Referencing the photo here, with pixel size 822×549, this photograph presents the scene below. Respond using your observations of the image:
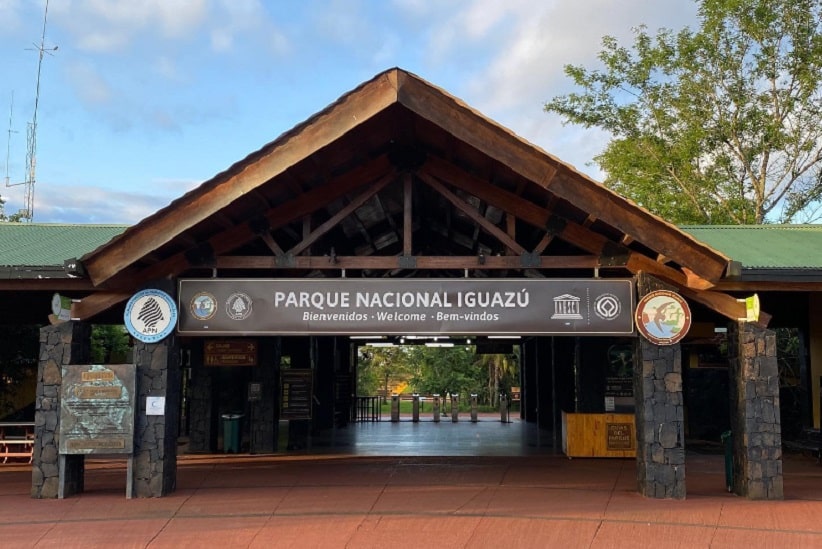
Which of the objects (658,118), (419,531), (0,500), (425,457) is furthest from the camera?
(658,118)

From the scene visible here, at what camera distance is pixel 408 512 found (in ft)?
29.4

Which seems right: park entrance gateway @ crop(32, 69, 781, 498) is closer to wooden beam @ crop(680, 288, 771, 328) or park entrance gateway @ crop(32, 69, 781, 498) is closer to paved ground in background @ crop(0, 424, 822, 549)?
wooden beam @ crop(680, 288, 771, 328)

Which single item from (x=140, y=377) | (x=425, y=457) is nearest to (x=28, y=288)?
(x=140, y=377)

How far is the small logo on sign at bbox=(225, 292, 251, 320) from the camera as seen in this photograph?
32.6ft

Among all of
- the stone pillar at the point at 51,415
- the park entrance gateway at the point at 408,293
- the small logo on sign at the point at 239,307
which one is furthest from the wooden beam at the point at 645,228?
the stone pillar at the point at 51,415

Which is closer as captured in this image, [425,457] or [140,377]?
[140,377]

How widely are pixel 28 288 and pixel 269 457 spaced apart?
591cm

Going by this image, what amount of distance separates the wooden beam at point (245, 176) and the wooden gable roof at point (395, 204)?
A: 0.5 inches

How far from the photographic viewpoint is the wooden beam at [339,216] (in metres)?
9.67

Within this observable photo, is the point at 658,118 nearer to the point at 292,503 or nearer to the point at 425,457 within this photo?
the point at 425,457

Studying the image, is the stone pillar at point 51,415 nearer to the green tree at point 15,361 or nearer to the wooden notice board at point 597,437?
the wooden notice board at point 597,437

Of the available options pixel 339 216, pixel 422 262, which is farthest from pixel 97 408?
pixel 422 262

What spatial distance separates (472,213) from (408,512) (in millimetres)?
3816

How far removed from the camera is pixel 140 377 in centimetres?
995
